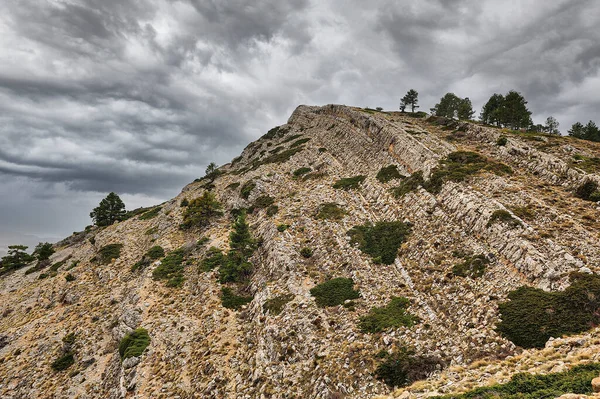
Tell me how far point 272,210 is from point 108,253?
96.4 feet

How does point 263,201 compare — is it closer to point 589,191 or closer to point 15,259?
point 589,191

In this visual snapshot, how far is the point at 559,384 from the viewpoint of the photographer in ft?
36.4

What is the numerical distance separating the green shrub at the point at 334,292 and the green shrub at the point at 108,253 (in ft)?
122

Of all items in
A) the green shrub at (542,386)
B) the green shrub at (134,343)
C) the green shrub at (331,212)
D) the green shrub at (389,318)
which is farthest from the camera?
the green shrub at (331,212)

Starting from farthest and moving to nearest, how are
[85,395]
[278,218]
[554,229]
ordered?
1. [278,218]
2. [85,395]
3. [554,229]

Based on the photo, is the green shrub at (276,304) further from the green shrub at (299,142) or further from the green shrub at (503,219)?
the green shrub at (299,142)

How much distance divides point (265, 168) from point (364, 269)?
39221 millimetres

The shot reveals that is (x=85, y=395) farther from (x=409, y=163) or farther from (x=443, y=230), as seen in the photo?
(x=409, y=163)

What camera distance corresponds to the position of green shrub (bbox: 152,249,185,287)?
35.3 meters

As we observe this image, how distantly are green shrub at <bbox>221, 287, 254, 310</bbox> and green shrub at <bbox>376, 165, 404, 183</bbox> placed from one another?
27.8m

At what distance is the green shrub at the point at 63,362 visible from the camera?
2797 centimetres

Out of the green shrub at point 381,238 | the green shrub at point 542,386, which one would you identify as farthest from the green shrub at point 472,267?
the green shrub at point 542,386

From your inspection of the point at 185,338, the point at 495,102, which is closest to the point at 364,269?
the point at 185,338

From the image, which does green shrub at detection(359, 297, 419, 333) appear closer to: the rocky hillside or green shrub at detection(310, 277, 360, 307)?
the rocky hillside
